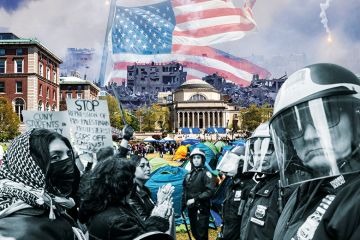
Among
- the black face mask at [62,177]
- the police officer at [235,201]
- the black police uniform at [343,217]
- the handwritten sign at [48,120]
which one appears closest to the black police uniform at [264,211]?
the police officer at [235,201]

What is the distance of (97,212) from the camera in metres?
→ 2.86

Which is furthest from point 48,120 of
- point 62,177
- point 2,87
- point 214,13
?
point 2,87

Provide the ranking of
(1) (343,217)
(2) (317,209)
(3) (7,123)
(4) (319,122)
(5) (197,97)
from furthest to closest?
(5) (197,97) → (3) (7,123) → (4) (319,122) → (2) (317,209) → (1) (343,217)

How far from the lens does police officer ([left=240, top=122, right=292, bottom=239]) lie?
3877 millimetres

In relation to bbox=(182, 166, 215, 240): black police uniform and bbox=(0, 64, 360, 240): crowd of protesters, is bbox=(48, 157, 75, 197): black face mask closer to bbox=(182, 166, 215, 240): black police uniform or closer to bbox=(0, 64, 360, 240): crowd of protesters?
bbox=(0, 64, 360, 240): crowd of protesters

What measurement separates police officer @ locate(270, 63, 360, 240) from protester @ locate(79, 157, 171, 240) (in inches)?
41.6

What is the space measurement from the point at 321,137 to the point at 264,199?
2357 mm

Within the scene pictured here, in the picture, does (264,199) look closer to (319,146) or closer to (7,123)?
(319,146)

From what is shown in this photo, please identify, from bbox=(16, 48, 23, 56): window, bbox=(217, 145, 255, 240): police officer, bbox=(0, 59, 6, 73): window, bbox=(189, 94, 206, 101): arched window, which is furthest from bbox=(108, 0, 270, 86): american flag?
bbox=(189, 94, 206, 101): arched window

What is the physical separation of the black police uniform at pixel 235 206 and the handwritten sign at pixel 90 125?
1.94m

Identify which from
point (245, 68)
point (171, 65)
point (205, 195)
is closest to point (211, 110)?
point (171, 65)

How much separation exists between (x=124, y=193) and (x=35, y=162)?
34.4 inches

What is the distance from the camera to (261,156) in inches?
187

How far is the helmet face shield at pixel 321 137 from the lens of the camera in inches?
67.9
